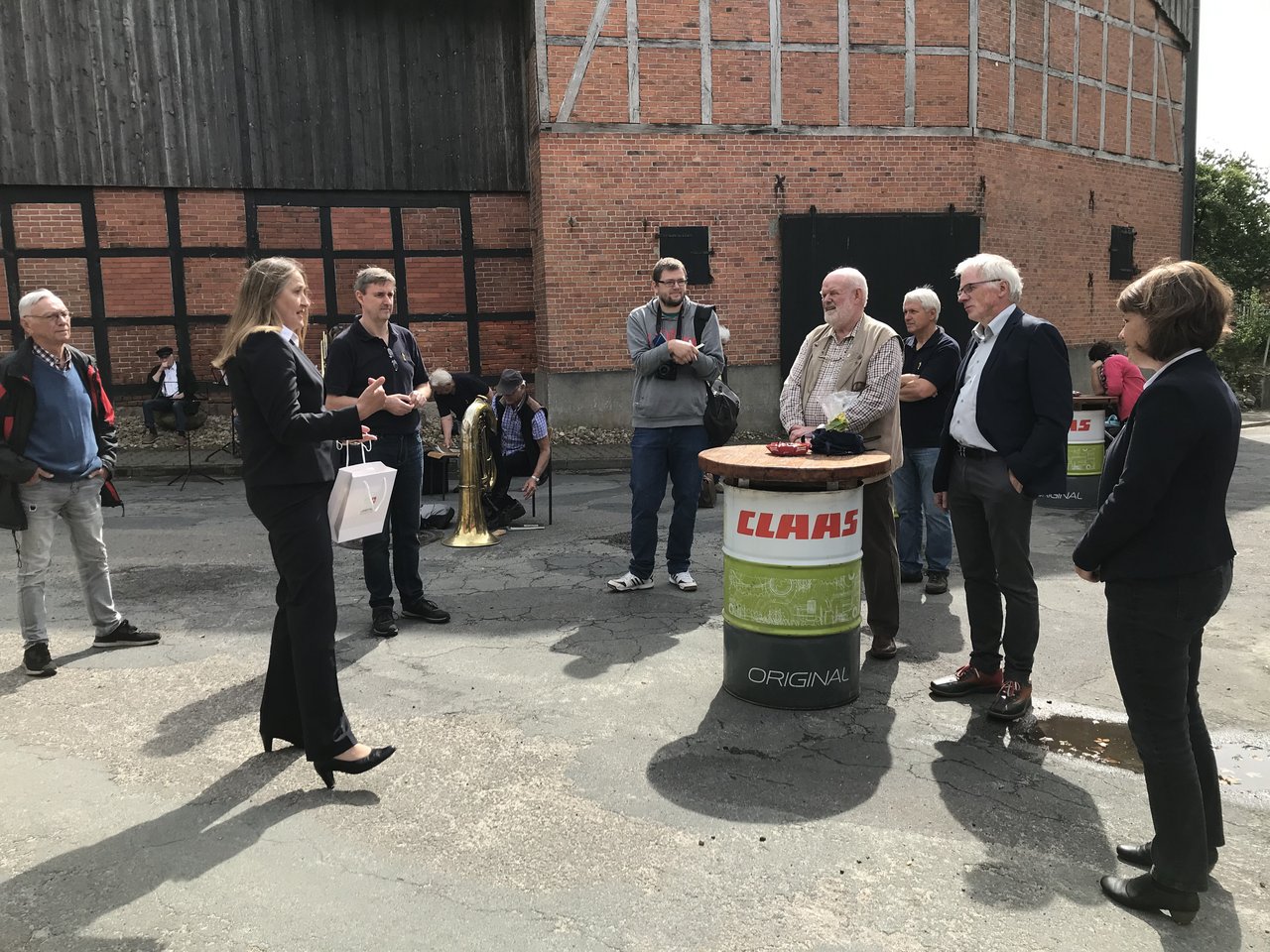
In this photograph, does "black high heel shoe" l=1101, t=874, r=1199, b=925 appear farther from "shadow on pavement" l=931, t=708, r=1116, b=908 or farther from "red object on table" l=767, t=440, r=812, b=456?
"red object on table" l=767, t=440, r=812, b=456

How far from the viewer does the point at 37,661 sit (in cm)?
487

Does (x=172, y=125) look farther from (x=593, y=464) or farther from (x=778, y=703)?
(x=778, y=703)

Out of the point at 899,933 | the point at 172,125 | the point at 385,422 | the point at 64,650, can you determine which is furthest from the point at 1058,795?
the point at 172,125

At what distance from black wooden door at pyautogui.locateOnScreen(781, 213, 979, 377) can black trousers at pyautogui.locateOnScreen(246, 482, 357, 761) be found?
1180cm

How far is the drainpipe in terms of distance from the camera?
1892cm

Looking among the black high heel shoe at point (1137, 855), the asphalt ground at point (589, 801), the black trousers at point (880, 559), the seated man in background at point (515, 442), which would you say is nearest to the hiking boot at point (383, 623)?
the asphalt ground at point (589, 801)

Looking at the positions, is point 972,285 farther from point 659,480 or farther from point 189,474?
point 189,474

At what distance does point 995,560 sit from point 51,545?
4.74 meters

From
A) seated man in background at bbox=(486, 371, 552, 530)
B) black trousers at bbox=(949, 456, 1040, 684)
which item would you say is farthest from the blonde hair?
seated man in background at bbox=(486, 371, 552, 530)

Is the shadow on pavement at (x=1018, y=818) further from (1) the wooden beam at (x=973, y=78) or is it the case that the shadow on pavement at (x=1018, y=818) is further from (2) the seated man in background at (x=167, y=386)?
(1) the wooden beam at (x=973, y=78)

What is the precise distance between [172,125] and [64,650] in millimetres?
11263

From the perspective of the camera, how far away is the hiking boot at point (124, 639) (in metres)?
5.34

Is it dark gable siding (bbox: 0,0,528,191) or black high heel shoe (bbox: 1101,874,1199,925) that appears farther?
dark gable siding (bbox: 0,0,528,191)

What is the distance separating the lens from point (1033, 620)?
422 centimetres
